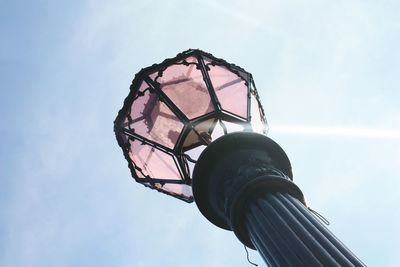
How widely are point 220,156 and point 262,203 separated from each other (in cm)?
79

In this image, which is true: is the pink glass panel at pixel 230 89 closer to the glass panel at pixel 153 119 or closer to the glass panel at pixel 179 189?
the glass panel at pixel 153 119

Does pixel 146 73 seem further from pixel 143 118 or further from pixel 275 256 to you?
pixel 275 256

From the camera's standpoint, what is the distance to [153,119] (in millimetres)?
5125

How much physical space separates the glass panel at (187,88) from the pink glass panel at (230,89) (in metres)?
0.15

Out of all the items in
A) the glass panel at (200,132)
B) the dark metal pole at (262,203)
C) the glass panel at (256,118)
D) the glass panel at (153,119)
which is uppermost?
the glass panel at (153,119)

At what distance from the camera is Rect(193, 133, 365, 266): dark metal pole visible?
2947mm

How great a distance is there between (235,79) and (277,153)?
150 cm

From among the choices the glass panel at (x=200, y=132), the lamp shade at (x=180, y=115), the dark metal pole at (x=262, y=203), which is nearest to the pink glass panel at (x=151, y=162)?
the lamp shade at (x=180, y=115)

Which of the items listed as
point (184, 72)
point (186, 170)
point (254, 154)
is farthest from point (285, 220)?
point (184, 72)

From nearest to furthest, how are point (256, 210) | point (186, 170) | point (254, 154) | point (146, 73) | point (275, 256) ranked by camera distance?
point (275, 256) < point (256, 210) < point (254, 154) < point (186, 170) < point (146, 73)

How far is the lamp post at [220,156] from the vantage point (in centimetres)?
313

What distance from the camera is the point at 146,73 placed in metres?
5.19

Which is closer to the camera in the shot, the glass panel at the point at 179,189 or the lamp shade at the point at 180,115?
the lamp shade at the point at 180,115

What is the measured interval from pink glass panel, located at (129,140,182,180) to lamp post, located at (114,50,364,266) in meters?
0.01
